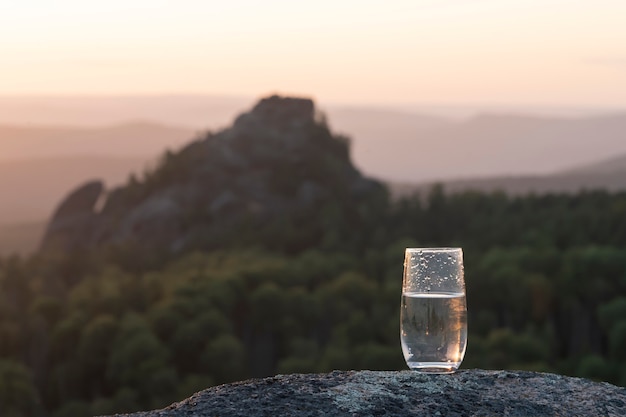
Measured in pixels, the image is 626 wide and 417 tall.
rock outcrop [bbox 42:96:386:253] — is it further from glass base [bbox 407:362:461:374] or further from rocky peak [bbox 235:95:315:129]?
glass base [bbox 407:362:461:374]

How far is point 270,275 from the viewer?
410 feet

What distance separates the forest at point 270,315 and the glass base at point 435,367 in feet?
303

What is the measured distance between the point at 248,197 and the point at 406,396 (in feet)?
501

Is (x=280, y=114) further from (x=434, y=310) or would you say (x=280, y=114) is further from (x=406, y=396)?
(x=406, y=396)

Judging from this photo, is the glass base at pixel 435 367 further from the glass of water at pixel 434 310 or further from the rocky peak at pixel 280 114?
the rocky peak at pixel 280 114

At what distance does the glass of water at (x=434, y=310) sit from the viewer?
20.5 ft

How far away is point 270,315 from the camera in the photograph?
11531cm

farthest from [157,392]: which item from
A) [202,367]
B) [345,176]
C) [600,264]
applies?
[345,176]

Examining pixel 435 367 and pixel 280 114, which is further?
pixel 280 114

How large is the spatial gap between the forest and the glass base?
303 ft

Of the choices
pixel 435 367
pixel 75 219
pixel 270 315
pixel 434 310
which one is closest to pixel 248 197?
pixel 75 219

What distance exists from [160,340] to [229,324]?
27.1ft

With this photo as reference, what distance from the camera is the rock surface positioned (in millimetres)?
5535

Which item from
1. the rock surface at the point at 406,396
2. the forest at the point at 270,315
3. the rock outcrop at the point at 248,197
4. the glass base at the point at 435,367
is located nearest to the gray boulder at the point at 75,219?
the rock outcrop at the point at 248,197
